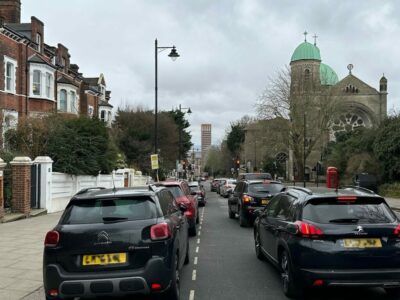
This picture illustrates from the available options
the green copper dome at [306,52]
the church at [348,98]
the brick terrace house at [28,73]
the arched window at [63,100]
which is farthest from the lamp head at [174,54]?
the green copper dome at [306,52]

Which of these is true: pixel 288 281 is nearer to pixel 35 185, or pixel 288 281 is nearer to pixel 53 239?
pixel 53 239

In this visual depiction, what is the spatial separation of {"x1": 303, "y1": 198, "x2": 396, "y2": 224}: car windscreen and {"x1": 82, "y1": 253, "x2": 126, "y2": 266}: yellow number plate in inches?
101

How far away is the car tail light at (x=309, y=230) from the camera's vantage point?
20.8 ft

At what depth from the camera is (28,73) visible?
3278 centimetres

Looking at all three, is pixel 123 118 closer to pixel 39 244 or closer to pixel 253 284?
pixel 39 244

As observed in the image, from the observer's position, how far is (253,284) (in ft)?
25.0

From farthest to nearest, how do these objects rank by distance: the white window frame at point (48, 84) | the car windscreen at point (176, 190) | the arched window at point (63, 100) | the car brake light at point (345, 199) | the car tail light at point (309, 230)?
1. the arched window at point (63, 100)
2. the white window frame at point (48, 84)
3. the car windscreen at point (176, 190)
4. the car brake light at point (345, 199)
5. the car tail light at point (309, 230)

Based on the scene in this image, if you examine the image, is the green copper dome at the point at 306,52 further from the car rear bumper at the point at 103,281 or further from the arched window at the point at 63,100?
the car rear bumper at the point at 103,281

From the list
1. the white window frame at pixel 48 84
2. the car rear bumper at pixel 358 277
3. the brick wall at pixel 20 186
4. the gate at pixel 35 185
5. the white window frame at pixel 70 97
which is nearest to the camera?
the car rear bumper at pixel 358 277

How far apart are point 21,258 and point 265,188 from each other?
8621mm

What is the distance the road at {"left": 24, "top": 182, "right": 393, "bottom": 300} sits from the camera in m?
6.90

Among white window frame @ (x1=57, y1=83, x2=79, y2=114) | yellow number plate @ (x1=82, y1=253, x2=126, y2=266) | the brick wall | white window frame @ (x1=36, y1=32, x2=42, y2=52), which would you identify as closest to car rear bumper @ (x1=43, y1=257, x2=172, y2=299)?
yellow number plate @ (x1=82, y1=253, x2=126, y2=266)

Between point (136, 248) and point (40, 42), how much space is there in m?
33.4

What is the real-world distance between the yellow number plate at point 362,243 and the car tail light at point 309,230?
35 centimetres
